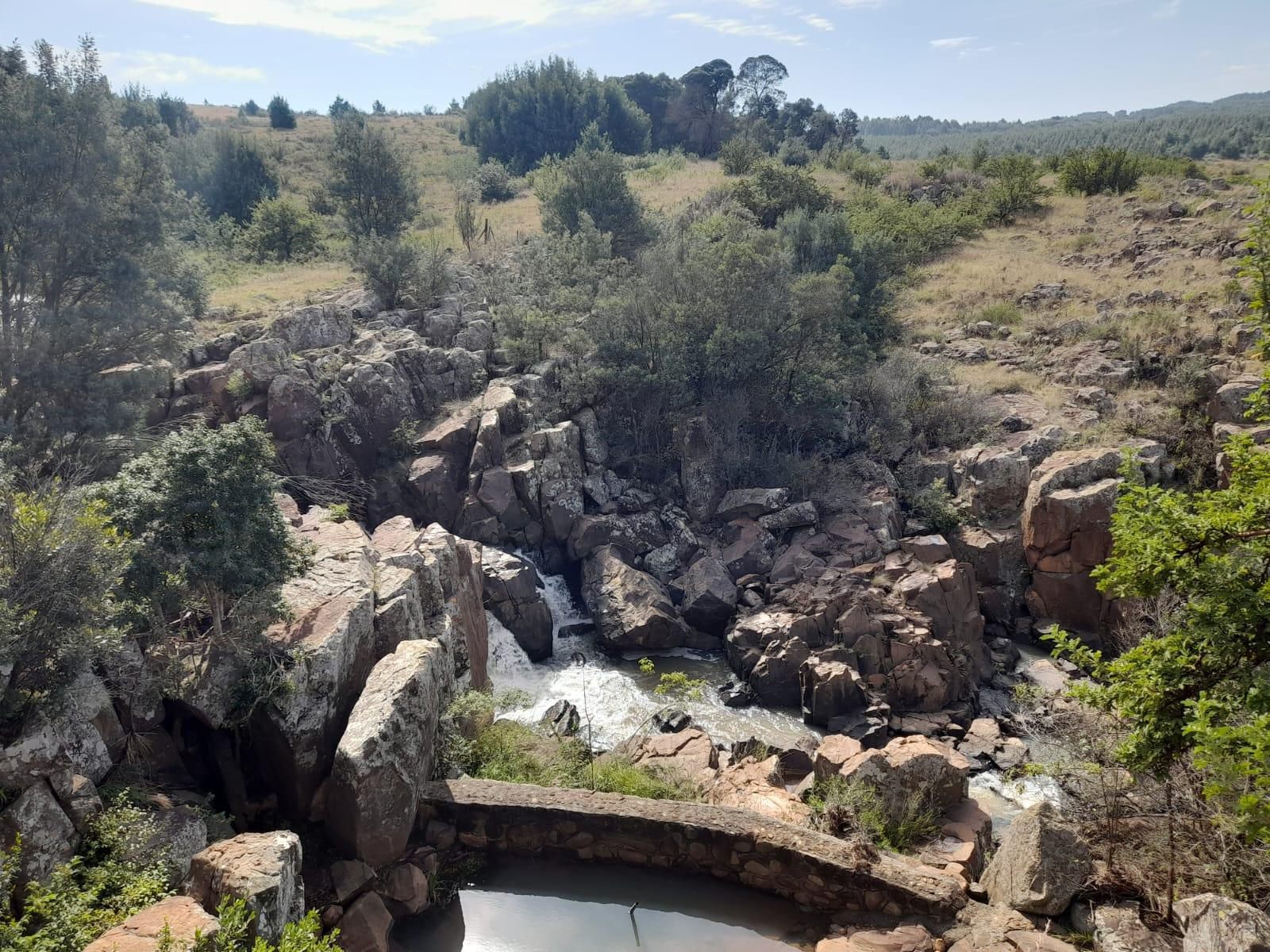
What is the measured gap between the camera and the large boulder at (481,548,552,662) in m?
14.9

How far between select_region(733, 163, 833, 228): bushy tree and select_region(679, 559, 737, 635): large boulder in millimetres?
18643

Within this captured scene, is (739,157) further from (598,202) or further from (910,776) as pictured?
(910,776)

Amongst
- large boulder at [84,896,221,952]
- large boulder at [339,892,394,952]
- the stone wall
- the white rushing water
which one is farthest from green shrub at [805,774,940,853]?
large boulder at [84,896,221,952]

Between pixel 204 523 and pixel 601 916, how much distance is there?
19.5ft

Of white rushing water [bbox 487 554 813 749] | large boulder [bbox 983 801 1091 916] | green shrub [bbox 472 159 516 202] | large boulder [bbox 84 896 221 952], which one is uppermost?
green shrub [bbox 472 159 516 202]

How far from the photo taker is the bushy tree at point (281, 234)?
28172 mm

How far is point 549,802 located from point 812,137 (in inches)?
2091

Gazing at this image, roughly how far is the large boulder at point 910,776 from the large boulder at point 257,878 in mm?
6071

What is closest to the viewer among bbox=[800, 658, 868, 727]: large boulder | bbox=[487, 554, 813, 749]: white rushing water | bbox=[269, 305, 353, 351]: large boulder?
bbox=[487, 554, 813, 749]: white rushing water

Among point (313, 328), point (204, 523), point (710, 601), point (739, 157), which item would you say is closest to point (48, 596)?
point (204, 523)

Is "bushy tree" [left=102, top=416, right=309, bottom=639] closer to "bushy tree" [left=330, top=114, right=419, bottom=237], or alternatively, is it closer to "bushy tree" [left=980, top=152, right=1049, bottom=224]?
"bushy tree" [left=330, top=114, right=419, bottom=237]

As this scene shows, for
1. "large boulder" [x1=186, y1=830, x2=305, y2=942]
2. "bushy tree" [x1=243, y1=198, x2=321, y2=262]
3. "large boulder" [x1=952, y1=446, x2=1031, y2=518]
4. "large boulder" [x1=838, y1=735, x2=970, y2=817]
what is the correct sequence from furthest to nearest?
"bushy tree" [x1=243, y1=198, x2=321, y2=262] → "large boulder" [x1=952, y1=446, x2=1031, y2=518] → "large boulder" [x1=838, y1=735, x2=970, y2=817] → "large boulder" [x1=186, y1=830, x2=305, y2=942]

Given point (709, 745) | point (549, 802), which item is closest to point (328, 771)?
point (549, 802)

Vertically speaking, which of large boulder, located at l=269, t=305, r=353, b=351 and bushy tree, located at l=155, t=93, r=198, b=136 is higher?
bushy tree, located at l=155, t=93, r=198, b=136
